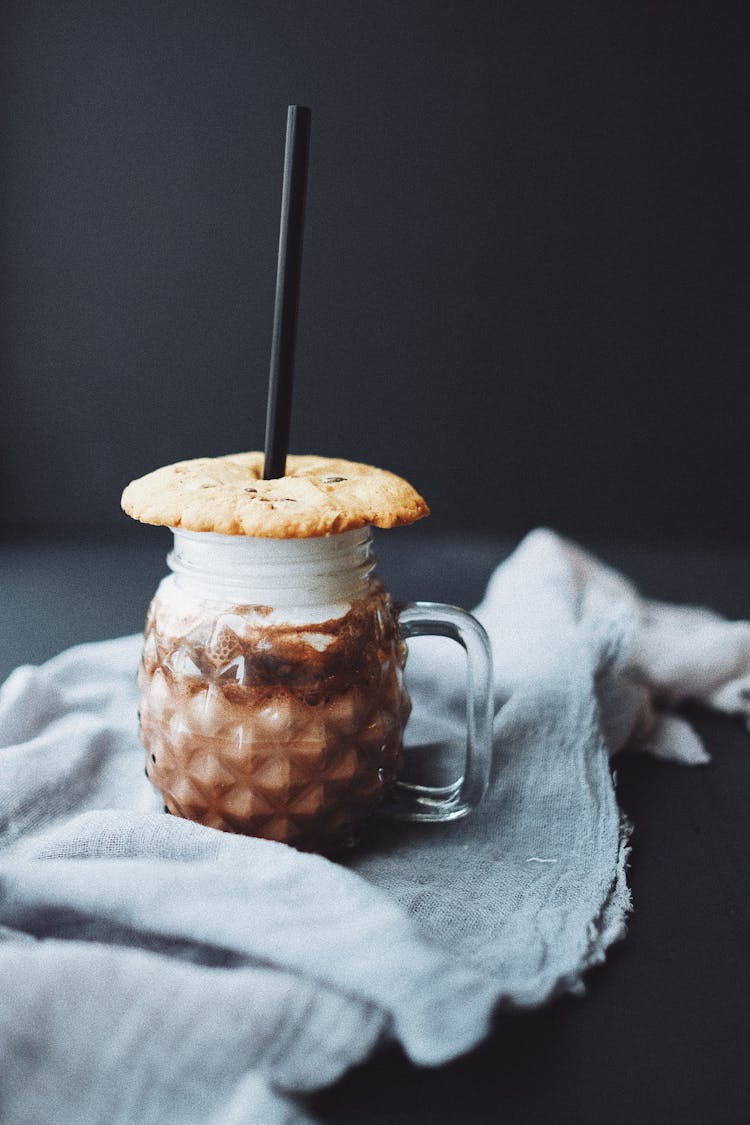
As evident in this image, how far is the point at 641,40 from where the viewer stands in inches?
70.0

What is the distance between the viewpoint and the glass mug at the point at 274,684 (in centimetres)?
72

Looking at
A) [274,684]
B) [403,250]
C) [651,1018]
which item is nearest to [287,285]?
[274,684]

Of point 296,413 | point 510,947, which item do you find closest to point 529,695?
point 510,947

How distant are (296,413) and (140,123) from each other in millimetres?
527

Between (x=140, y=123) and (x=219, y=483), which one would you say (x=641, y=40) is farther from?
(x=219, y=483)

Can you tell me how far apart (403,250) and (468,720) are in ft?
4.07

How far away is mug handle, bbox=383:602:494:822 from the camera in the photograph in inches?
31.4

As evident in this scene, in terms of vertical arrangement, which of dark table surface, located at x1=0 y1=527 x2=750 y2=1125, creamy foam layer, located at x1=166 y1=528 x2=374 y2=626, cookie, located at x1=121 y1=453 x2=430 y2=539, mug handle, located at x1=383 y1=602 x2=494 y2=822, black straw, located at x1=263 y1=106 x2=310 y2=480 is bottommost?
dark table surface, located at x1=0 y1=527 x2=750 y2=1125

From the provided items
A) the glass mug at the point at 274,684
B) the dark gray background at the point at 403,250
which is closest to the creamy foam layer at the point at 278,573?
the glass mug at the point at 274,684

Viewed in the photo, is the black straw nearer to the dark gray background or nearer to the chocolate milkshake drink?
the chocolate milkshake drink

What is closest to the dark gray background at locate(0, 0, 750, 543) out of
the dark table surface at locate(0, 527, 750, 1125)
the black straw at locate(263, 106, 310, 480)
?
the dark table surface at locate(0, 527, 750, 1125)

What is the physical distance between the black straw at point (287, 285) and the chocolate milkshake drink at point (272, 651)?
0.11ft

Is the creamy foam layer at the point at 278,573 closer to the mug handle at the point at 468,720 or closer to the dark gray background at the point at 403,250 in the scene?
the mug handle at the point at 468,720

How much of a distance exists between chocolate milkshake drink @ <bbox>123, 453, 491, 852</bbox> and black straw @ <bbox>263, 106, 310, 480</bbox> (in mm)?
32
